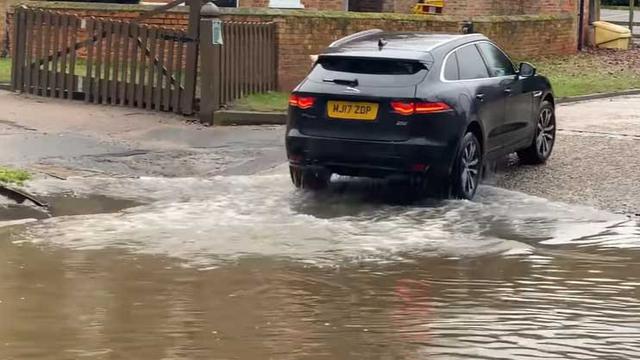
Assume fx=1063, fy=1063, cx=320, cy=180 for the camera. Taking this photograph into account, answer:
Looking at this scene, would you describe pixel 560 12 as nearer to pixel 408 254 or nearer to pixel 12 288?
pixel 408 254

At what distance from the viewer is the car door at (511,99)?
1113cm

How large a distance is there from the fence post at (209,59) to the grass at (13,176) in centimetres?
454

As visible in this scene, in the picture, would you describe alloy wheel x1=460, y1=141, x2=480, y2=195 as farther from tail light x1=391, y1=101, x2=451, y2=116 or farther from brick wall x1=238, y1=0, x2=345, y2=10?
brick wall x1=238, y1=0, x2=345, y2=10

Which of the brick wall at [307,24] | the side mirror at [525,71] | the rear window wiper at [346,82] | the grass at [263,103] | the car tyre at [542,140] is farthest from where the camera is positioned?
the brick wall at [307,24]

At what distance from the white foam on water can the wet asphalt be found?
724mm

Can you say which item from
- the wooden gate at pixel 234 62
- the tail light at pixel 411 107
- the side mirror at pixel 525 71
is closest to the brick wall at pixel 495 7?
the wooden gate at pixel 234 62

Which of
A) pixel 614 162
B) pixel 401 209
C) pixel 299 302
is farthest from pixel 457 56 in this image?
pixel 299 302

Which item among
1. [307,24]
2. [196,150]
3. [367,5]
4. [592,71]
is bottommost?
[196,150]

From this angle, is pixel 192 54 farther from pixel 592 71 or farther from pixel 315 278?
pixel 592 71

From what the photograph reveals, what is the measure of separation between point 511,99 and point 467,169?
1.50m

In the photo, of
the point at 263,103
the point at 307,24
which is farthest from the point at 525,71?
the point at 307,24

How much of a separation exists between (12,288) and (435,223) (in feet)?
12.2

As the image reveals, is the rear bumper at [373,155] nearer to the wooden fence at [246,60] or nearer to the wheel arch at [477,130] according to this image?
the wheel arch at [477,130]

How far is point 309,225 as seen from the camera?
902 centimetres
